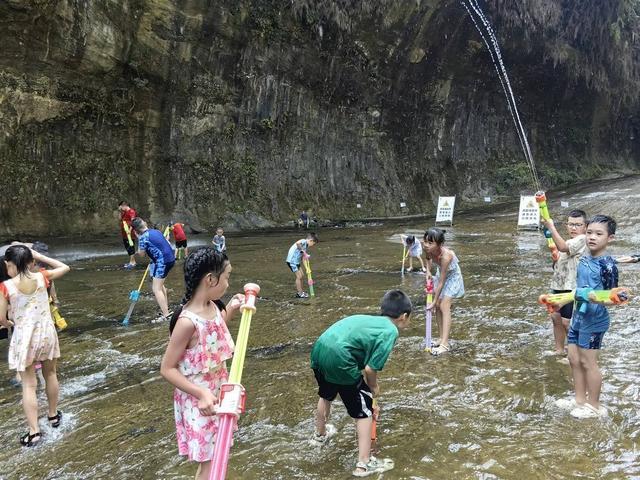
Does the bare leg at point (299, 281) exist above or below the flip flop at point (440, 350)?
above

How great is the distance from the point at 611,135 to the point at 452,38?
20.1 metres

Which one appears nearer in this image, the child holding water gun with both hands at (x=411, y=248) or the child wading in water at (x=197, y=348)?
the child wading in water at (x=197, y=348)

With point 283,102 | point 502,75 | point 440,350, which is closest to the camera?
point 440,350

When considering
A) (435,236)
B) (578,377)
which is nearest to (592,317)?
(578,377)

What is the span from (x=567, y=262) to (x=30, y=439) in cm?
551

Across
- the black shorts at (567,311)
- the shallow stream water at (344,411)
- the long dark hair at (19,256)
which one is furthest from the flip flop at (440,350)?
the long dark hair at (19,256)

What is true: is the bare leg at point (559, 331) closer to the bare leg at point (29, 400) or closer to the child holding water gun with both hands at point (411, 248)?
the bare leg at point (29, 400)

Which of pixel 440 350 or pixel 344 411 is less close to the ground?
pixel 440 350

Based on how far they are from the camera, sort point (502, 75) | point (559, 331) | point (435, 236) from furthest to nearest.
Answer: point (502, 75), point (435, 236), point (559, 331)

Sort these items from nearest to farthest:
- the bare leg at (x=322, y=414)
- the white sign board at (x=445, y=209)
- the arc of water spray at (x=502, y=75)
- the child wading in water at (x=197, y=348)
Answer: the child wading in water at (x=197, y=348) → the bare leg at (x=322, y=414) → the white sign board at (x=445, y=209) → the arc of water spray at (x=502, y=75)

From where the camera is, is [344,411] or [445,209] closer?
[344,411]

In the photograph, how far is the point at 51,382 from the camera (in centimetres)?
435

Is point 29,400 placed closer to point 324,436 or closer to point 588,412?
point 324,436

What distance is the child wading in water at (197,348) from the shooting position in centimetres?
265
